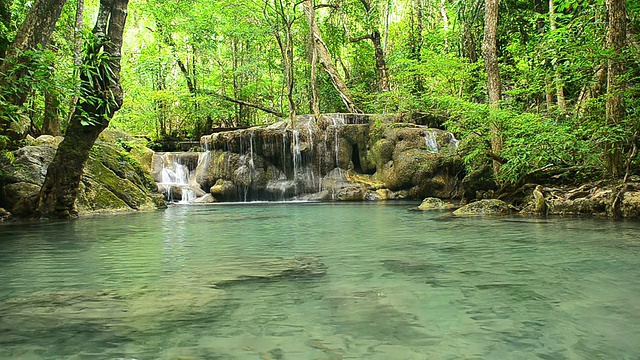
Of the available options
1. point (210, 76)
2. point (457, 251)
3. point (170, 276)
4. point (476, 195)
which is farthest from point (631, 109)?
point (210, 76)

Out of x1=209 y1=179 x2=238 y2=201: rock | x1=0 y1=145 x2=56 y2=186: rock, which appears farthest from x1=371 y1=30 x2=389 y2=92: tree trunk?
x1=0 y1=145 x2=56 y2=186: rock

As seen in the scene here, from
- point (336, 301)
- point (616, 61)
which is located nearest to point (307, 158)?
point (616, 61)

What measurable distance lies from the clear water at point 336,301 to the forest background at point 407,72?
248 centimetres

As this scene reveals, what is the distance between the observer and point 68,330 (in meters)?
2.31

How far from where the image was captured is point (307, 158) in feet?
64.4

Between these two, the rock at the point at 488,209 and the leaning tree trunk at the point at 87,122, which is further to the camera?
the rock at the point at 488,209

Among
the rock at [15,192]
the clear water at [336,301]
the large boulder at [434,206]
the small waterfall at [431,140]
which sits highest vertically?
the small waterfall at [431,140]

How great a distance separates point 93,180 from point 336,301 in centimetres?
1068

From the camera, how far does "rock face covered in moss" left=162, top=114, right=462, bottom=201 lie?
18.7 metres

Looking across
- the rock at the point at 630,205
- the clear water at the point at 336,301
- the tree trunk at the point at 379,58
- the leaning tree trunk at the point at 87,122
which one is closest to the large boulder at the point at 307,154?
the tree trunk at the point at 379,58

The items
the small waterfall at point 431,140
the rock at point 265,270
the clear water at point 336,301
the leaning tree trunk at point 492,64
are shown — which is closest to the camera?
the clear water at point 336,301

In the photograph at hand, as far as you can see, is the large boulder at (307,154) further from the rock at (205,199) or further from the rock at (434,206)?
the rock at (434,206)

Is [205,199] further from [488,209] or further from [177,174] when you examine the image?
[488,209]

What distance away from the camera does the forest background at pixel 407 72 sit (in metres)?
7.10
